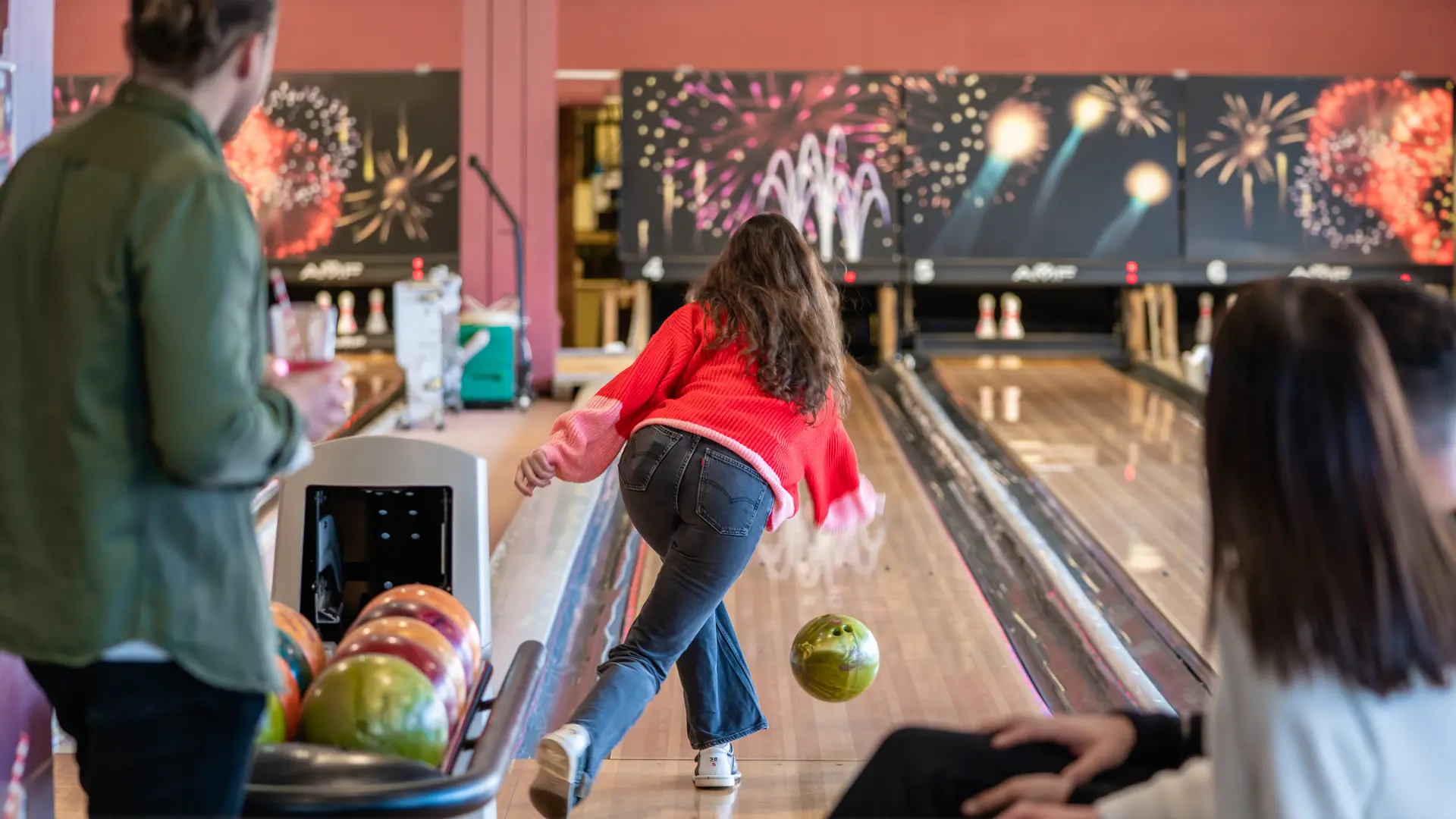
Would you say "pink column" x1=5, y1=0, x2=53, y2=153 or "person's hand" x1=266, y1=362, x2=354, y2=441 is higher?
"pink column" x1=5, y1=0, x2=53, y2=153

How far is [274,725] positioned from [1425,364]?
1.25m

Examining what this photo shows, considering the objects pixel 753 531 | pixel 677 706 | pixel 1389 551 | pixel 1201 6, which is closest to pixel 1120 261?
pixel 1201 6

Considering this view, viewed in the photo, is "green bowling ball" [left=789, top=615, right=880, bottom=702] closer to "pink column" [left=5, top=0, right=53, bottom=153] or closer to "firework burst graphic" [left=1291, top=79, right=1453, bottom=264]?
"pink column" [left=5, top=0, right=53, bottom=153]

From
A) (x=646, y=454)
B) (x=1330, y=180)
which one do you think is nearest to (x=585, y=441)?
(x=646, y=454)

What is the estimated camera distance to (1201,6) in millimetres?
8727

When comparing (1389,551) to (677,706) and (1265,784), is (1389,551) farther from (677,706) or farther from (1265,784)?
(677,706)

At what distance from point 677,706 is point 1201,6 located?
704cm

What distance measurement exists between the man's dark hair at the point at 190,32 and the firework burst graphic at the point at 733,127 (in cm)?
613

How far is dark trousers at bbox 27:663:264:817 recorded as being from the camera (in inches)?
48.9

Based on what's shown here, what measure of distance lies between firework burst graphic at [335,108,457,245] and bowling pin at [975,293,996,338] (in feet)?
9.80

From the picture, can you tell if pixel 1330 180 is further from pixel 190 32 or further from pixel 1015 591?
pixel 190 32

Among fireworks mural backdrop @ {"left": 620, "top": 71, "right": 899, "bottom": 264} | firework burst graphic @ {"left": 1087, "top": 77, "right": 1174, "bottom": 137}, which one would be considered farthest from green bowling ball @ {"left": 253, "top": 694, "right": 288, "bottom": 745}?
firework burst graphic @ {"left": 1087, "top": 77, "right": 1174, "bottom": 137}

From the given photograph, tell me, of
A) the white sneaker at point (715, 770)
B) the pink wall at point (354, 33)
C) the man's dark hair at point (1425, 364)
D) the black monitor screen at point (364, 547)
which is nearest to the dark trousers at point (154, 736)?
the black monitor screen at point (364, 547)

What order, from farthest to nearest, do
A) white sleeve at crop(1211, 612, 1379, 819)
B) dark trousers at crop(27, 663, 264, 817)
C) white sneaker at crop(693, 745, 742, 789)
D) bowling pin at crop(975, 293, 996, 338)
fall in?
bowling pin at crop(975, 293, 996, 338)
white sneaker at crop(693, 745, 742, 789)
dark trousers at crop(27, 663, 264, 817)
white sleeve at crop(1211, 612, 1379, 819)
